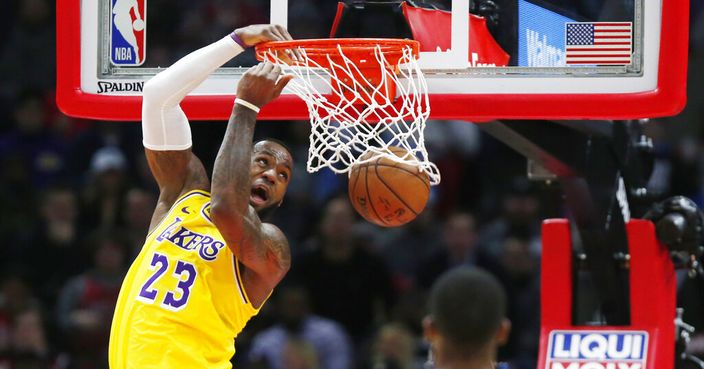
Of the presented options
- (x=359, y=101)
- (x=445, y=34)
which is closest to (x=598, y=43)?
(x=445, y=34)

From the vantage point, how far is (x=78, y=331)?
350 inches

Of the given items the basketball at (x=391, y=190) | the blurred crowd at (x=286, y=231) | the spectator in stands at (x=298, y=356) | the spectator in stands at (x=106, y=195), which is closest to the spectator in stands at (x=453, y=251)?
the blurred crowd at (x=286, y=231)

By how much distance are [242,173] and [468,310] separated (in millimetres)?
1834

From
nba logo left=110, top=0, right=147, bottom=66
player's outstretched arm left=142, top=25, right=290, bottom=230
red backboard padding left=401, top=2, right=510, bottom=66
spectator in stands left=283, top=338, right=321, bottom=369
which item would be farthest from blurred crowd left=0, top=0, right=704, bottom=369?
red backboard padding left=401, top=2, right=510, bottom=66

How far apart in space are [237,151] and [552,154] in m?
1.66

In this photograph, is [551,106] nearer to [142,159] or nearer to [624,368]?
[624,368]

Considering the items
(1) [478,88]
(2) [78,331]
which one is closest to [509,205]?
(2) [78,331]

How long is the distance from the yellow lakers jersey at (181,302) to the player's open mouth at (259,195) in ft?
0.62

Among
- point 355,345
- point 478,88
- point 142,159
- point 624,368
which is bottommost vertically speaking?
point 355,345

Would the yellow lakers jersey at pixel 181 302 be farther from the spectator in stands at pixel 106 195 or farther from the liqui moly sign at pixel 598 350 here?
the spectator in stands at pixel 106 195

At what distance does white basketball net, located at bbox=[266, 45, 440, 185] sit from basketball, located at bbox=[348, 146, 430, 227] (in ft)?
0.10

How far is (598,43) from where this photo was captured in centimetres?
522

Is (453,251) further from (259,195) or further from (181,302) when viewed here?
(181,302)

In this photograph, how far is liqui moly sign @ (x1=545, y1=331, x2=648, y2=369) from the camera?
6.09 m
